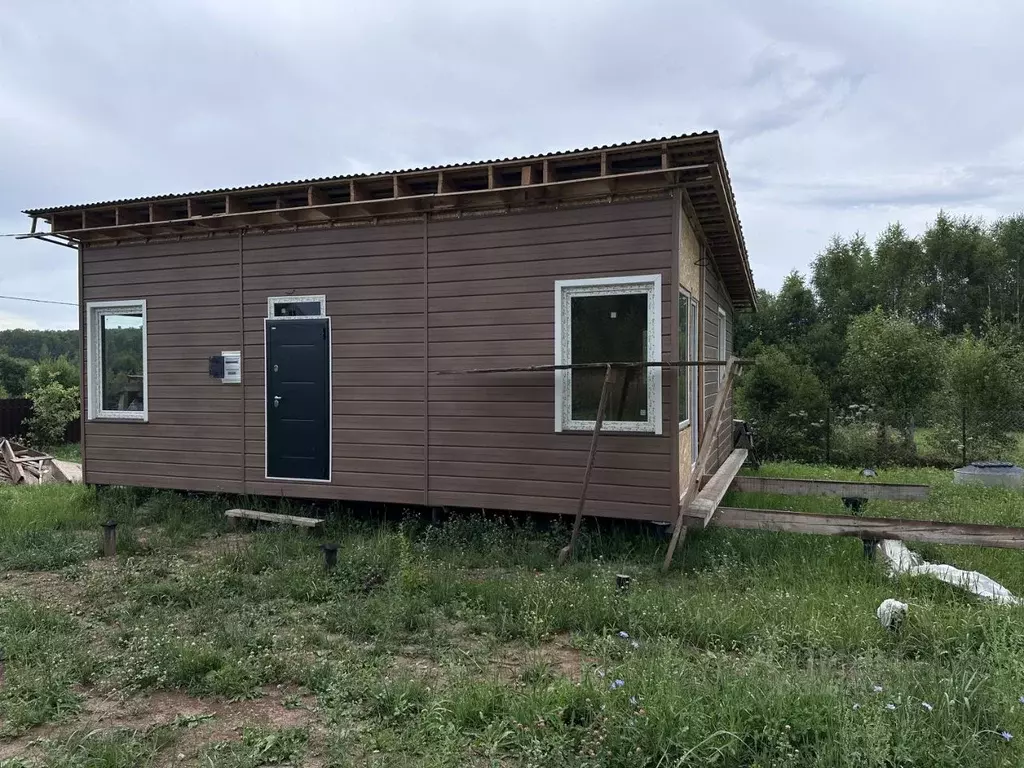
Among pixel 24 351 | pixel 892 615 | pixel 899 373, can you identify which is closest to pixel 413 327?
pixel 892 615

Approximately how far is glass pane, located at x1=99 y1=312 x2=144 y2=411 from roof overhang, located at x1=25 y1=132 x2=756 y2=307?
976 millimetres

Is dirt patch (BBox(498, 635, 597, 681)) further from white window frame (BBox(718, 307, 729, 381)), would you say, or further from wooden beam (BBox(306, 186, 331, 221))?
white window frame (BBox(718, 307, 729, 381))

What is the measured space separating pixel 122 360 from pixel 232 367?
1.74 m

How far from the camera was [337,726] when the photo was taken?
309cm

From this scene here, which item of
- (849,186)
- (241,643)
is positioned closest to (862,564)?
(241,643)

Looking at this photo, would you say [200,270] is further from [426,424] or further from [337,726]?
[337,726]

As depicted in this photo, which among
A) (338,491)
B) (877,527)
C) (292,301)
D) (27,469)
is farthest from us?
(27,469)

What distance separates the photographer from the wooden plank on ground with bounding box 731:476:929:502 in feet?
21.0

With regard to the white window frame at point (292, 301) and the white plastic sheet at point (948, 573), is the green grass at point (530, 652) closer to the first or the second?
the white plastic sheet at point (948, 573)

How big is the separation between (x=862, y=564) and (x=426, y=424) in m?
4.01

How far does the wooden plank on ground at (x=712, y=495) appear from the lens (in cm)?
534

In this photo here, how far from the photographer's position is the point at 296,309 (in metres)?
7.32

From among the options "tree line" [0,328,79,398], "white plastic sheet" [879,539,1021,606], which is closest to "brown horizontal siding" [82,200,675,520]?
"white plastic sheet" [879,539,1021,606]

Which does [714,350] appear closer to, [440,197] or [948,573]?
[440,197]
